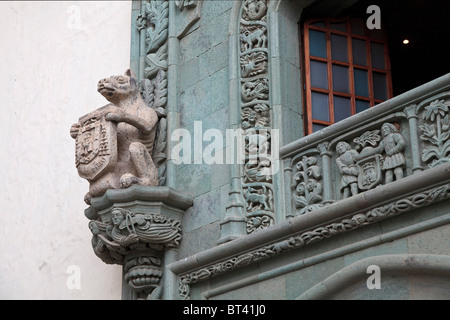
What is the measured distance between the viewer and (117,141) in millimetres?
12836

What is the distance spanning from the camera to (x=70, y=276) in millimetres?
13859

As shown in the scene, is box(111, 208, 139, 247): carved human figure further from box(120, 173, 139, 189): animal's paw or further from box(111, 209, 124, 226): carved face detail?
box(120, 173, 139, 189): animal's paw

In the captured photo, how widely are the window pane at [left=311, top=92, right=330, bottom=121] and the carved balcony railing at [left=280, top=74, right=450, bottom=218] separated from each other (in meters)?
0.77

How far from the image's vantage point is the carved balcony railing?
35.1 feet

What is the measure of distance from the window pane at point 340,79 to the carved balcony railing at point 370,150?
1.14 meters

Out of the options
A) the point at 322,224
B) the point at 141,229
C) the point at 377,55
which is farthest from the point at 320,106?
the point at 141,229

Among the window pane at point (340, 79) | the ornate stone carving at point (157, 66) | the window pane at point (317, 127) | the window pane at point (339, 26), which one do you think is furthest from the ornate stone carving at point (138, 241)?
the window pane at point (339, 26)

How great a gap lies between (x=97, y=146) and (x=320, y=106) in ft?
7.77

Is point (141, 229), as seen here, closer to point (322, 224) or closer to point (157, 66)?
point (322, 224)

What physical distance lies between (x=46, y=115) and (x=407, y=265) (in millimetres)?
6300

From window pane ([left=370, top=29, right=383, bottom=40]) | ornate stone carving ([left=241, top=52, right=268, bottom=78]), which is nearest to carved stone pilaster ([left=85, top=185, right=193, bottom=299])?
ornate stone carving ([left=241, top=52, right=268, bottom=78])

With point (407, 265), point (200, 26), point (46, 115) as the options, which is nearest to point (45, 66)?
point (46, 115)

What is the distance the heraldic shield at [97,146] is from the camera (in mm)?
12555
